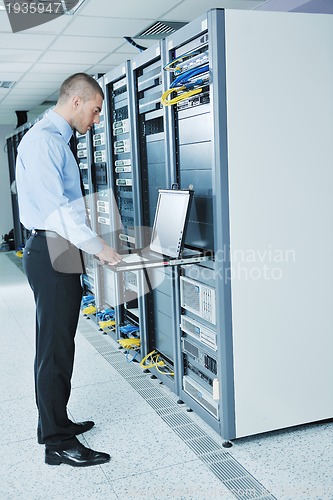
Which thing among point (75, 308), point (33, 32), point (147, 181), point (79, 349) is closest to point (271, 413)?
point (75, 308)

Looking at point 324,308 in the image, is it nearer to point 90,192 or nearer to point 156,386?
point 156,386

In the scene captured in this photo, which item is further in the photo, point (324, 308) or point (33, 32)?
point (33, 32)

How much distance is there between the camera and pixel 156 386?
3.16m

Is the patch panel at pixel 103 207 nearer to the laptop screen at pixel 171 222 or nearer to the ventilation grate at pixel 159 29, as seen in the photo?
the laptop screen at pixel 171 222

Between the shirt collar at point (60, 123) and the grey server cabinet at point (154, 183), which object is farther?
the grey server cabinet at point (154, 183)

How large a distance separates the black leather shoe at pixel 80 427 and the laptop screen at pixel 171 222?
93cm

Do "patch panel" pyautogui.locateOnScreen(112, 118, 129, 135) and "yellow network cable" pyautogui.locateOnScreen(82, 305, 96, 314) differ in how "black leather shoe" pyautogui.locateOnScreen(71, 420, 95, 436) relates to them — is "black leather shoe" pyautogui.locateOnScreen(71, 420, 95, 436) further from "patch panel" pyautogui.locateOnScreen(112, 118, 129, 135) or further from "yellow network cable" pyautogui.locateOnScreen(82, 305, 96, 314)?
"yellow network cable" pyautogui.locateOnScreen(82, 305, 96, 314)

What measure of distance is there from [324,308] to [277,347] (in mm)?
296

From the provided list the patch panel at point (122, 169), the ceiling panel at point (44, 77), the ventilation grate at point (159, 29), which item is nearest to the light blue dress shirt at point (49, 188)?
the patch panel at point (122, 169)

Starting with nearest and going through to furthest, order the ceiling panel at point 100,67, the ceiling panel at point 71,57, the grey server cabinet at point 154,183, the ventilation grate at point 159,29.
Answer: the grey server cabinet at point 154,183 < the ventilation grate at point 159,29 < the ceiling panel at point 71,57 < the ceiling panel at point 100,67

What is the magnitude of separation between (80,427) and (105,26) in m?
3.33

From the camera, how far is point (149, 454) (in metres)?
2.38

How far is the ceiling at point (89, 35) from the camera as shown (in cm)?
399

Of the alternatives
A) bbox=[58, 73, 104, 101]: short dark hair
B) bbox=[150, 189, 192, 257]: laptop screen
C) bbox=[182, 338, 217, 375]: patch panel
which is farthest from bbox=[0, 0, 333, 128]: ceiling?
bbox=[182, 338, 217, 375]: patch panel
